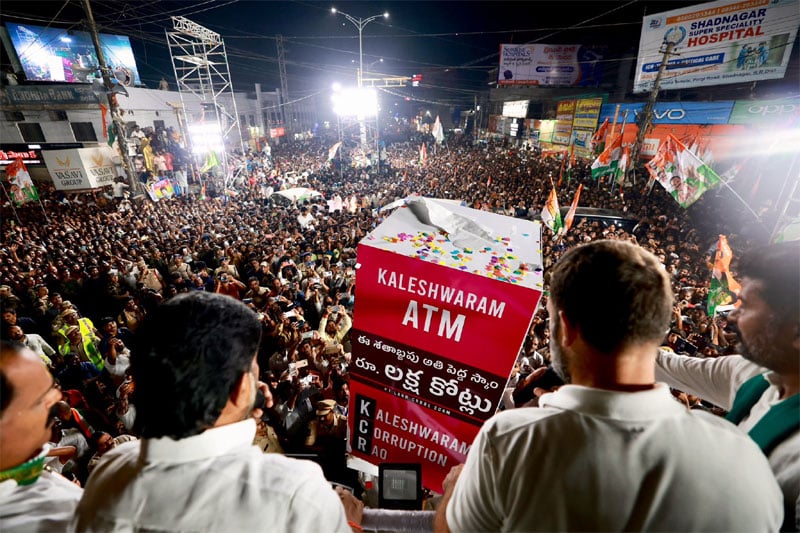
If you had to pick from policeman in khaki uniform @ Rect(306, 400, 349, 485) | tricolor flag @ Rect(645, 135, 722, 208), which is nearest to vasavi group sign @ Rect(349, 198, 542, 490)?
policeman in khaki uniform @ Rect(306, 400, 349, 485)

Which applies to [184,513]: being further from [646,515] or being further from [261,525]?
[646,515]

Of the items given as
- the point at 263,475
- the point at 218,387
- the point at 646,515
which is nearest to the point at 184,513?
the point at 263,475

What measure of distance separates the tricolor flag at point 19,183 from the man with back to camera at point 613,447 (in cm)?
1587

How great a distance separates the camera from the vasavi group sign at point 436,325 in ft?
6.15

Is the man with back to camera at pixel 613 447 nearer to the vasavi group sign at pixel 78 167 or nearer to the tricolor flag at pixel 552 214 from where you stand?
the tricolor flag at pixel 552 214

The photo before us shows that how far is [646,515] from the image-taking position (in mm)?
927

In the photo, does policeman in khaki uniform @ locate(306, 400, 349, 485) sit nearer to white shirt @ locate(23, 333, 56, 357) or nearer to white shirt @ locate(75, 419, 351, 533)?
white shirt @ locate(75, 419, 351, 533)

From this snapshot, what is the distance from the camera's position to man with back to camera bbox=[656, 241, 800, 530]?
134 centimetres

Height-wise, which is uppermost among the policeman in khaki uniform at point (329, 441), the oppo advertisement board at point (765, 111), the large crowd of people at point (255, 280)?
the oppo advertisement board at point (765, 111)

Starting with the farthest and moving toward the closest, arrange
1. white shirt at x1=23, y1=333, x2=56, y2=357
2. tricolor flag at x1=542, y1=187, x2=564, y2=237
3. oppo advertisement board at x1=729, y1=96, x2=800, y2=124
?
oppo advertisement board at x1=729, y1=96, x2=800, y2=124
tricolor flag at x1=542, y1=187, x2=564, y2=237
white shirt at x1=23, y1=333, x2=56, y2=357

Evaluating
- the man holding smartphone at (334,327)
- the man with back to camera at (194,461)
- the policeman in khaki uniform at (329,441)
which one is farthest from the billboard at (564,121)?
the man with back to camera at (194,461)

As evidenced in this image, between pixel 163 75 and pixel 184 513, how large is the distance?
141 feet

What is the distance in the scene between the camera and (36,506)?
127cm

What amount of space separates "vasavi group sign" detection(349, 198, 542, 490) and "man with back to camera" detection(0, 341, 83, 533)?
1.42 meters
